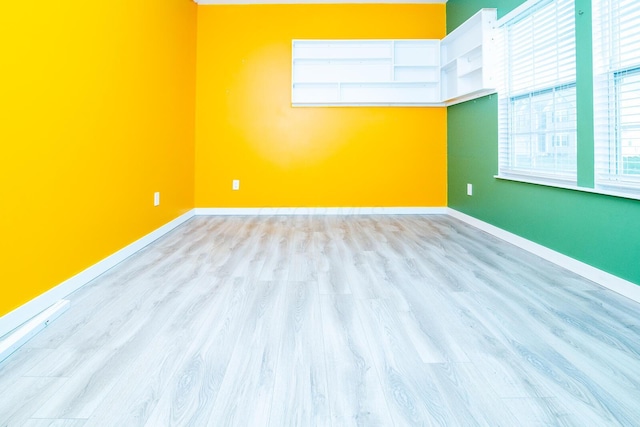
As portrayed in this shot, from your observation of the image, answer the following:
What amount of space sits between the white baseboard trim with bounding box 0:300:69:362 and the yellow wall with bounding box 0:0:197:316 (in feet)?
0.34

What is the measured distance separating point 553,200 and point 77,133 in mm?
3037

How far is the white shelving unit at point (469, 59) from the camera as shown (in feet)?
11.3

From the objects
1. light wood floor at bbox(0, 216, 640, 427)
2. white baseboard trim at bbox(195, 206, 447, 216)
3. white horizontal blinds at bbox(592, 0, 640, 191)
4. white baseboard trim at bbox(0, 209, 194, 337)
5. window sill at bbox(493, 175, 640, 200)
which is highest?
white horizontal blinds at bbox(592, 0, 640, 191)

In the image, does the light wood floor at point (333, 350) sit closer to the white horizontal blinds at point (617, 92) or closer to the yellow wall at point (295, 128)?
the white horizontal blinds at point (617, 92)

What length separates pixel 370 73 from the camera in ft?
15.4

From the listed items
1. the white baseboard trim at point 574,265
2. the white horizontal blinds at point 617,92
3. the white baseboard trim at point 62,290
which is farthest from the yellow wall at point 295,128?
the white horizontal blinds at point 617,92

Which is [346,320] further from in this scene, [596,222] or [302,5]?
[302,5]

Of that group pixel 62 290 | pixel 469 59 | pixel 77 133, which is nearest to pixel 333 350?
pixel 62 290

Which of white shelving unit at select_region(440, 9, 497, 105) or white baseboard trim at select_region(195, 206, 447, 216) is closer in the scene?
white shelving unit at select_region(440, 9, 497, 105)

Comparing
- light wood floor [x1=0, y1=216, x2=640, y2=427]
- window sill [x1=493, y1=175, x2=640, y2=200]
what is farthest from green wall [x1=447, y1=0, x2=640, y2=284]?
light wood floor [x1=0, y1=216, x2=640, y2=427]

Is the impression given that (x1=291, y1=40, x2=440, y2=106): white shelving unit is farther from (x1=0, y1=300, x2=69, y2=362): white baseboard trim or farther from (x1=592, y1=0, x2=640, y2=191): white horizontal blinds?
(x1=0, y1=300, x2=69, y2=362): white baseboard trim

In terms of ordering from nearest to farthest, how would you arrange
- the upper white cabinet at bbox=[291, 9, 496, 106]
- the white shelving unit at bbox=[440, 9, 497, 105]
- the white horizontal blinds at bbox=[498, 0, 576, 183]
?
the white horizontal blinds at bbox=[498, 0, 576, 183] < the white shelving unit at bbox=[440, 9, 497, 105] < the upper white cabinet at bbox=[291, 9, 496, 106]

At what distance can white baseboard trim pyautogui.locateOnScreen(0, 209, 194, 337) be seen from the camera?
1616 millimetres

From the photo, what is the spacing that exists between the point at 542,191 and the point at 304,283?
1885 millimetres
